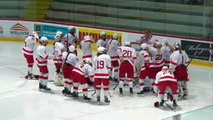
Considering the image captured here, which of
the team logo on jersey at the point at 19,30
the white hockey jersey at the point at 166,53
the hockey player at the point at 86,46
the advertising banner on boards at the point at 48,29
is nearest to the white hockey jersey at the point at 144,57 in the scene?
the white hockey jersey at the point at 166,53

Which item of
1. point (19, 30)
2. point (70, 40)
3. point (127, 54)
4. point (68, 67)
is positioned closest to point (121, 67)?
point (127, 54)

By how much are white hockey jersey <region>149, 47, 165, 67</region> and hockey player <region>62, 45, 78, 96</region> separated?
1660 millimetres

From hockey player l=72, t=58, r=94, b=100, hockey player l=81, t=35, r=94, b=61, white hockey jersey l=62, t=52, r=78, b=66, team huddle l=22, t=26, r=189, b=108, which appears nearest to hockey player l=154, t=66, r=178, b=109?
team huddle l=22, t=26, r=189, b=108

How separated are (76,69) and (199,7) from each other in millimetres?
6478

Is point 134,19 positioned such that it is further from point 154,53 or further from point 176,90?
point 176,90

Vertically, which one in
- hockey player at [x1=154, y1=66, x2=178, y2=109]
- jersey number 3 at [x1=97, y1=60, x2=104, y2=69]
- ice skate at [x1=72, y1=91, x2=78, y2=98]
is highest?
jersey number 3 at [x1=97, y1=60, x2=104, y2=69]

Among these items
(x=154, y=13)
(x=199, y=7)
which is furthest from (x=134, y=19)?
(x=199, y=7)

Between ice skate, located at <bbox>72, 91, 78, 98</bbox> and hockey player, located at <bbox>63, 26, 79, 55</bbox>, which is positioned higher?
hockey player, located at <bbox>63, 26, 79, 55</bbox>

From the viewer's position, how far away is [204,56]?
13188 mm

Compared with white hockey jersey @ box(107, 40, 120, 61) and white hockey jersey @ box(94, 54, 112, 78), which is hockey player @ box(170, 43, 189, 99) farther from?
white hockey jersey @ box(107, 40, 120, 61)

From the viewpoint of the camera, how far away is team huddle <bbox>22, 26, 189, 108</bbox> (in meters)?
9.28

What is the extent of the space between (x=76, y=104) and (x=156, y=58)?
2.15 metres

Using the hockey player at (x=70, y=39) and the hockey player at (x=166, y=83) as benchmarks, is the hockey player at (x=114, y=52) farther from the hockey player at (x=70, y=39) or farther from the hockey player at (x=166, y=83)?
the hockey player at (x=166, y=83)

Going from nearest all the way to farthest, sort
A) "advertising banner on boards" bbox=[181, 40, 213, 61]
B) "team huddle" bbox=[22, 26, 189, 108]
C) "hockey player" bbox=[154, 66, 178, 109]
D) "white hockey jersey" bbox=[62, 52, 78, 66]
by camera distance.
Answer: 1. "hockey player" bbox=[154, 66, 178, 109]
2. "team huddle" bbox=[22, 26, 189, 108]
3. "white hockey jersey" bbox=[62, 52, 78, 66]
4. "advertising banner on boards" bbox=[181, 40, 213, 61]
